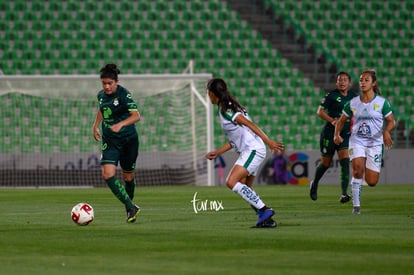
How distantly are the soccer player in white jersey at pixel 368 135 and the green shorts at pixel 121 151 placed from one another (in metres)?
3.11

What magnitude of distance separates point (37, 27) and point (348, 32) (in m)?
10.0

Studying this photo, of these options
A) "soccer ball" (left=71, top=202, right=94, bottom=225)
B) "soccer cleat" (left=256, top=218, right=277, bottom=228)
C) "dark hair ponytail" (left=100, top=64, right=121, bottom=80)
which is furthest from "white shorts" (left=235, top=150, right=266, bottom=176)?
"dark hair ponytail" (left=100, top=64, right=121, bottom=80)

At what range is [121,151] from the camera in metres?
13.8

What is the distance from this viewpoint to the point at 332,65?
32.1 meters

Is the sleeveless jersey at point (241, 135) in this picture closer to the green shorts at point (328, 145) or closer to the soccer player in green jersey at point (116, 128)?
the soccer player in green jersey at point (116, 128)

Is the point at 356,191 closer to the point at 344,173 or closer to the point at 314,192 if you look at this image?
the point at 344,173

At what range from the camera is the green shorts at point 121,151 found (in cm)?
1323

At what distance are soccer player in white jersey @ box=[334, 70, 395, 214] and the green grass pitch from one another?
61cm

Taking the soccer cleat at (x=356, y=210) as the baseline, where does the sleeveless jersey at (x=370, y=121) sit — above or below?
above

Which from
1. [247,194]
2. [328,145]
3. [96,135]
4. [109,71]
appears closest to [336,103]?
A: [328,145]

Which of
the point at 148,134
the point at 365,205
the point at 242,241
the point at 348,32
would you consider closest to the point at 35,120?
the point at 148,134

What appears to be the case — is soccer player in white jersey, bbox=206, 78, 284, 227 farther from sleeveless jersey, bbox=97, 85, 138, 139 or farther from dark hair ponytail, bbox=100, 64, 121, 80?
sleeveless jersey, bbox=97, 85, 138, 139

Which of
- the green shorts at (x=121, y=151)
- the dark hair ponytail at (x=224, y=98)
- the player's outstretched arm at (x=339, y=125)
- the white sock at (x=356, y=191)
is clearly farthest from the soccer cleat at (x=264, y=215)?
the player's outstretched arm at (x=339, y=125)

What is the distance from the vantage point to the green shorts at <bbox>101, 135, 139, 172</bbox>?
1323cm
